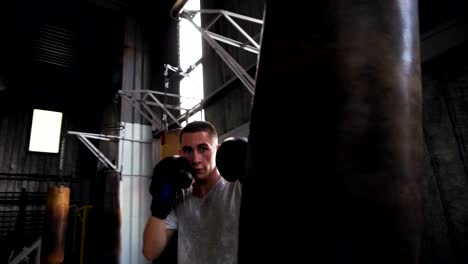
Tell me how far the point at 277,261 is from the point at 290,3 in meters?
0.42

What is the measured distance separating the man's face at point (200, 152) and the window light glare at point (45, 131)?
11005 mm

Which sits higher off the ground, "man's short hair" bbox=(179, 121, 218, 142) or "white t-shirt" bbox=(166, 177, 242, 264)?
"man's short hair" bbox=(179, 121, 218, 142)

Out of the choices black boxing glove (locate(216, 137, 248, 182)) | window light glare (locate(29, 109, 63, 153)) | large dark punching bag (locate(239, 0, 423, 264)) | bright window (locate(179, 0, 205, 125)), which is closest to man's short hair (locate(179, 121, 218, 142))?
black boxing glove (locate(216, 137, 248, 182))

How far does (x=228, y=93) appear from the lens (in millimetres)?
5363

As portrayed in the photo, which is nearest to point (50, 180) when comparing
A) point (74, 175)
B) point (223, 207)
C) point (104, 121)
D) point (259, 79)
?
point (74, 175)

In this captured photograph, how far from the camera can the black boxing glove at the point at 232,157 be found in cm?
126

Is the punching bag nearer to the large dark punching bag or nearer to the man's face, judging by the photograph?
the man's face

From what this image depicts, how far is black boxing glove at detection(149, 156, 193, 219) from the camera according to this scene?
169cm

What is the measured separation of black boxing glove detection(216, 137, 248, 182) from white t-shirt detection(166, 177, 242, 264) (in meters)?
0.51

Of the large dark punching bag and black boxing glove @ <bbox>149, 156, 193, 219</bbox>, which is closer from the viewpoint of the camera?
the large dark punching bag

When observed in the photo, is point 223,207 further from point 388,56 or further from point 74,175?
point 74,175

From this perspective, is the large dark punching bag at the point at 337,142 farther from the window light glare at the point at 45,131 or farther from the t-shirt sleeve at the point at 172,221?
the window light glare at the point at 45,131

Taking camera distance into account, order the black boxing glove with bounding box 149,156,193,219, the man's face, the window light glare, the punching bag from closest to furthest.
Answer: the black boxing glove with bounding box 149,156,193,219, the man's face, the punching bag, the window light glare

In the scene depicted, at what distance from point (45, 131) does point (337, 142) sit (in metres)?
12.9
